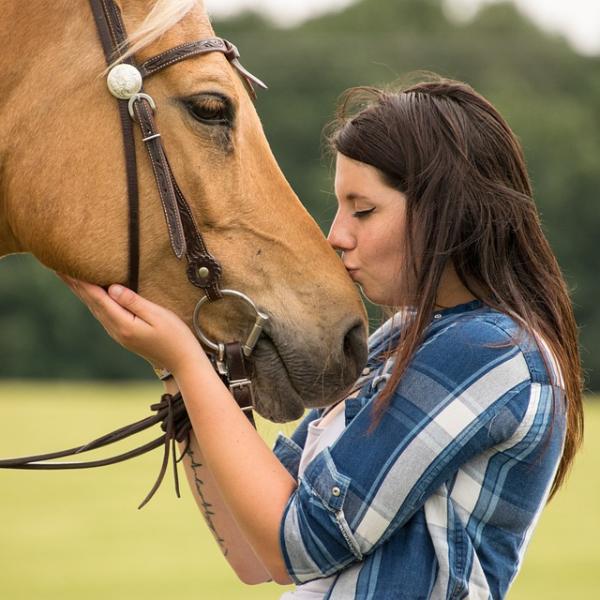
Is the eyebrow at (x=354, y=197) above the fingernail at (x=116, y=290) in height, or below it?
above

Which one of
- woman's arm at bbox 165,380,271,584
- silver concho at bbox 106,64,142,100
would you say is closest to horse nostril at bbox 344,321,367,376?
woman's arm at bbox 165,380,271,584

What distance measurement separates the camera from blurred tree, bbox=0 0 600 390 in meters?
29.5

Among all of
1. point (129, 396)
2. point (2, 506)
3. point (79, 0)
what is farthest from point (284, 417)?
point (129, 396)

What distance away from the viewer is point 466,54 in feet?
128

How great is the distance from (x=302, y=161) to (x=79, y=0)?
3094cm

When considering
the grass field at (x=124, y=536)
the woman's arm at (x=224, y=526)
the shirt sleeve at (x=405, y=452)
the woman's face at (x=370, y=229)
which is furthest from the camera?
the grass field at (x=124, y=536)

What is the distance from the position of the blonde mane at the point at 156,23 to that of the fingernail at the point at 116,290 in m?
0.54

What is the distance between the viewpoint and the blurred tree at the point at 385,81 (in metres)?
29.5

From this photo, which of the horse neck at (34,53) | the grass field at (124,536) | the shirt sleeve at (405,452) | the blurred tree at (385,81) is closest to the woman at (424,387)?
the shirt sleeve at (405,452)

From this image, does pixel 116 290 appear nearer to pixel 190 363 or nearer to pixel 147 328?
pixel 147 328

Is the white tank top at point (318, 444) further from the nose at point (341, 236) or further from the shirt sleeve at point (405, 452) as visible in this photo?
the nose at point (341, 236)

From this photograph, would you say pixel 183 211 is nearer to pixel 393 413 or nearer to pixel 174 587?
pixel 393 413

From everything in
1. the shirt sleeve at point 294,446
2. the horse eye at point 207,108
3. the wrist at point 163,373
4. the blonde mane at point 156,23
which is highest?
the blonde mane at point 156,23

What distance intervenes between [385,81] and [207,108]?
981 inches
